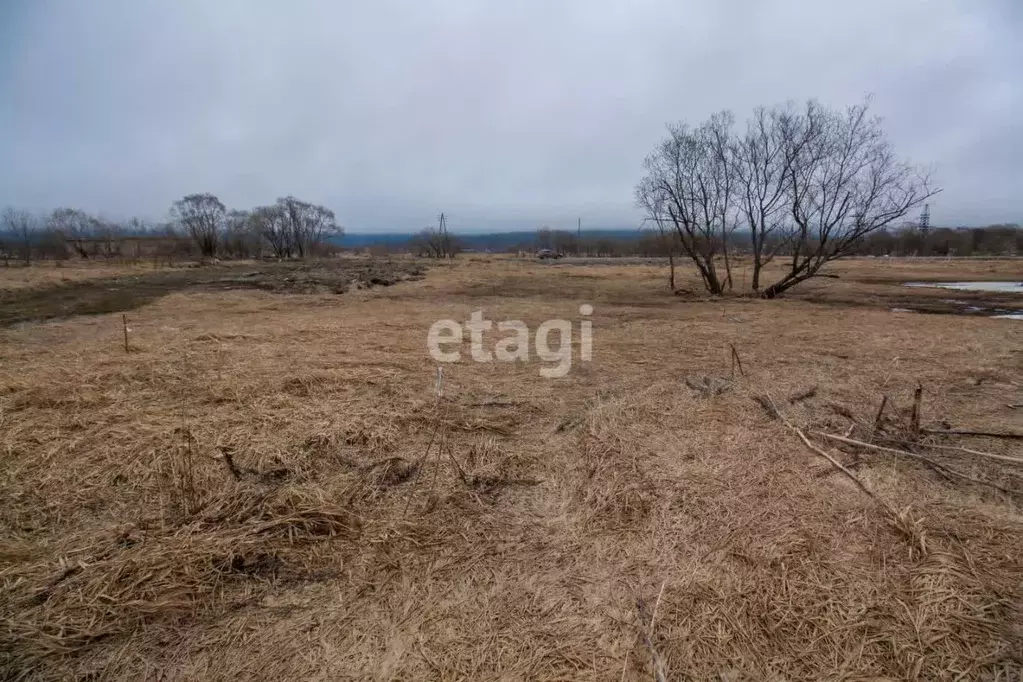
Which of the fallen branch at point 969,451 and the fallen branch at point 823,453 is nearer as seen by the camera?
the fallen branch at point 823,453

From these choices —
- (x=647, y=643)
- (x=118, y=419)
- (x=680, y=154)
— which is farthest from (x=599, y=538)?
(x=680, y=154)

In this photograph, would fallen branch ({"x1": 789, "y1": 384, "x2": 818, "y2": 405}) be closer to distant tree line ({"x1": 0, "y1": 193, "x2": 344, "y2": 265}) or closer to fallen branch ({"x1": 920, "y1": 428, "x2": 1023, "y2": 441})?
fallen branch ({"x1": 920, "y1": 428, "x2": 1023, "y2": 441})

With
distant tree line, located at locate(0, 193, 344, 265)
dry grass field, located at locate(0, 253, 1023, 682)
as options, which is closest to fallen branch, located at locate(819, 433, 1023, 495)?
dry grass field, located at locate(0, 253, 1023, 682)

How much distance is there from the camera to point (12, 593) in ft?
7.18

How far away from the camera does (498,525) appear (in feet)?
9.13

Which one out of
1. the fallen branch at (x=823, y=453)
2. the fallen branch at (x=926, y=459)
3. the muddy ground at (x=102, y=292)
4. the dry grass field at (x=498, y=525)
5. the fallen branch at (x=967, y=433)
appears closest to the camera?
the dry grass field at (x=498, y=525)

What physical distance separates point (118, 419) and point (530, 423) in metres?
3.56

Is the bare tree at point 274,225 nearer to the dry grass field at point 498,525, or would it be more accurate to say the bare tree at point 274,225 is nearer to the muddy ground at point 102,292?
the muddy ground at point 102,292

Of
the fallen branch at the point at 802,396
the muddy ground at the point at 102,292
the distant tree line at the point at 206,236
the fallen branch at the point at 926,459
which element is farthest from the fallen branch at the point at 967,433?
the distant tree line at the point at 206,236

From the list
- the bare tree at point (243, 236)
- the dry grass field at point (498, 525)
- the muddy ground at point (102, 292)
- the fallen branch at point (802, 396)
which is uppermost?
the bare tree at point (243, 236)

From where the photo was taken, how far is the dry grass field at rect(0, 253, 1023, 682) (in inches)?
78.2

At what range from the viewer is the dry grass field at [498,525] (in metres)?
Answer: 1.99

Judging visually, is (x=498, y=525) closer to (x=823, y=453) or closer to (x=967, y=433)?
(x=823, y=453)

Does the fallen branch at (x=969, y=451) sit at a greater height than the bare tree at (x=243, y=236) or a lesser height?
lesser
